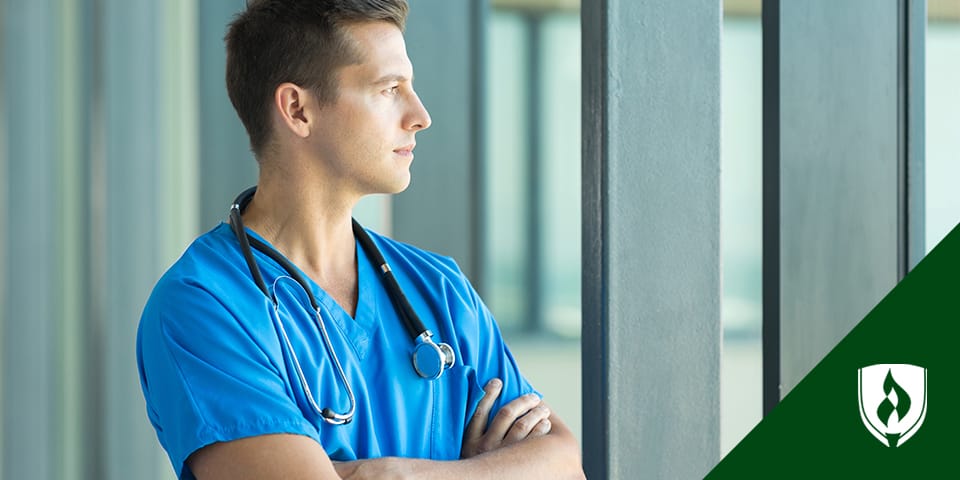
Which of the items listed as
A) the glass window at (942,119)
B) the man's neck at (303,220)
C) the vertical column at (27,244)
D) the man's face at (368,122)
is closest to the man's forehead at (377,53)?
the man's face at (368,122)

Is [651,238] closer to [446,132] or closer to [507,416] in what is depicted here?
[507,416]

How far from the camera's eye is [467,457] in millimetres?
1174

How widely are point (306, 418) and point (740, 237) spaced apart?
1.35 meters

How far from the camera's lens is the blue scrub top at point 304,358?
1009 millimetres

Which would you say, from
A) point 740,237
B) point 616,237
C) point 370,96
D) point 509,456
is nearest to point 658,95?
point 616,237

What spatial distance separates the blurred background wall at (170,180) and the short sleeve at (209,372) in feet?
2.93

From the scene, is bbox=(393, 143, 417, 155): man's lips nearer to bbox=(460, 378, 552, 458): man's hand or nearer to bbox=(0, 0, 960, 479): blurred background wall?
bbox=(460, 378, 552, 458): man's hand

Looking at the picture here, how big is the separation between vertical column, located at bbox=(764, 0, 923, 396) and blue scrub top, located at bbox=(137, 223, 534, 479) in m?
0.68

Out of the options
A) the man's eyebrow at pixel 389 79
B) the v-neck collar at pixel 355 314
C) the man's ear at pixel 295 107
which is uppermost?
the man's eyebrow at pixel 389 79

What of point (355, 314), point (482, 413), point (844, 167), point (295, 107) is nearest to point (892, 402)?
point (844, 167)

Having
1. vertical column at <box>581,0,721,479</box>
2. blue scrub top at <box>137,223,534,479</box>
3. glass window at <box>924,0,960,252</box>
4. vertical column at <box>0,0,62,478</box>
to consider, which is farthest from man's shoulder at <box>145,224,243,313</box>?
glass window at <box>924,0,960,252</box>

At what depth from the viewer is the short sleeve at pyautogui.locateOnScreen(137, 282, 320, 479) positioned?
1.00 m

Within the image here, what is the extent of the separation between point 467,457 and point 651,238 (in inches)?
17.2

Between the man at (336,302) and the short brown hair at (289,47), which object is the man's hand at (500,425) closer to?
the man at (336,302)
